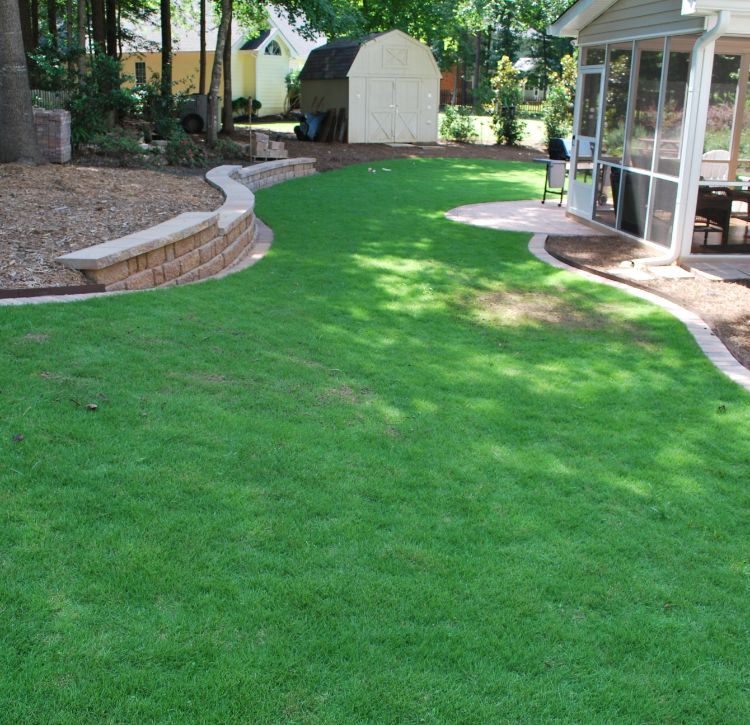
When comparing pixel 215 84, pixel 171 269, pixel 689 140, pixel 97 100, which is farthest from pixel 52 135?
pixel 689 140

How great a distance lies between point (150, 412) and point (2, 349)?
1198 mm

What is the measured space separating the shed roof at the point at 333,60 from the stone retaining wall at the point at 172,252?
673 inches

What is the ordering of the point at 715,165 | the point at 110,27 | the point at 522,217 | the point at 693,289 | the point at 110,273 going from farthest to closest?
1. the point at 110,27
2. the point at 522,217
3. the point at 715,165
4. the point at 693,289
5. the point at 110,273

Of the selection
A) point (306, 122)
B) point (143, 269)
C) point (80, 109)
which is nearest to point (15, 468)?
point (143, 269)

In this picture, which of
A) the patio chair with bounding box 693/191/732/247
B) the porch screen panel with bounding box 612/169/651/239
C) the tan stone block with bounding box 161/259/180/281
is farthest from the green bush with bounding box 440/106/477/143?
the tan stone block with bounding box 161/259/180/281

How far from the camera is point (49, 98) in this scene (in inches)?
606

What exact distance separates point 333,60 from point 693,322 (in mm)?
21754

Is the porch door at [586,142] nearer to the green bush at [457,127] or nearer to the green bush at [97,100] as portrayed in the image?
the green bush at [97,100]

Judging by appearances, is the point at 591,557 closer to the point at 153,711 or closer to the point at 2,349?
the point at 153,711

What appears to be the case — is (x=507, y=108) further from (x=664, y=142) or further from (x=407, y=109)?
(x=664, y=142)

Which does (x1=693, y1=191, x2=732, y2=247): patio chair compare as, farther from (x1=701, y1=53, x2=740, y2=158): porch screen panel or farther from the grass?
the grass

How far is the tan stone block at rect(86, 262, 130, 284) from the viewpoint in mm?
6250

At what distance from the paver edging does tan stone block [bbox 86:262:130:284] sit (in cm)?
447

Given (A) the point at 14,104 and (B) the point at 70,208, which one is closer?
(B) the point at 70,208
